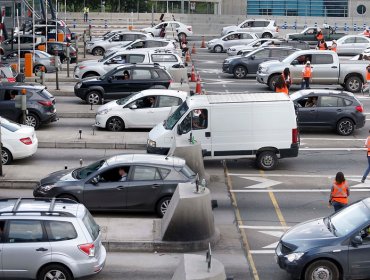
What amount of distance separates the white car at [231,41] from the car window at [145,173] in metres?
34.6

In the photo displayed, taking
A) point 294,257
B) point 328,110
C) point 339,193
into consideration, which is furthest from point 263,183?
point 294,257

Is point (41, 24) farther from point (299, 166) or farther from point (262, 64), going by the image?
point (299, 166)

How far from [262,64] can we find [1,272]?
81.8ft

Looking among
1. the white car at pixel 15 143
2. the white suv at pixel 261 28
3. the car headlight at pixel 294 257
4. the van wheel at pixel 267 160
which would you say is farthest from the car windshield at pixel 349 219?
the white suv at pixel 261 28

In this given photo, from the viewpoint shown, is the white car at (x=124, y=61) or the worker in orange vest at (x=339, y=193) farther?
the white car at (x=124, y=61)

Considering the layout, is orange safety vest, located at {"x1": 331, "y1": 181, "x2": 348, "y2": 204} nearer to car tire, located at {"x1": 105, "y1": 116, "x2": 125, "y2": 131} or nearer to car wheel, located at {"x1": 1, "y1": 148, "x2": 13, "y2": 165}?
car wheel, located at {"x1": 1, "y1": 148, "x2": 13, "y2": 165}

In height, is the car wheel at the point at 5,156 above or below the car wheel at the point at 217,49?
below

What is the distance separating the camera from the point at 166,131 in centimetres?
2531

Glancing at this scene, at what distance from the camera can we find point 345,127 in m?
29.8

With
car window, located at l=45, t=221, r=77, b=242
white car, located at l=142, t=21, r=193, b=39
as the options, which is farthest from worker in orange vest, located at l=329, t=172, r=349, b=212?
white car, located at l=142, t=21, r=193, b=39

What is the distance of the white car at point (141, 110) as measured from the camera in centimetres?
2942

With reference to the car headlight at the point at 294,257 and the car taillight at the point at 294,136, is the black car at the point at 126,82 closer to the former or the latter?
the car taillight at the point at 294,136

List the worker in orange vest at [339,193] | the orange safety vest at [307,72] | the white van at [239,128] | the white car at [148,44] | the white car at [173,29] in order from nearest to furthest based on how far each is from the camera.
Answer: the worker in orange vest at [339,193] → the white van at [239,128] → the orange safety vest at [307,72] → the white car at [148,44] → the white car at [173,29]

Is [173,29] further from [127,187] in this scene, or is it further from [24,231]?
[24,231]
